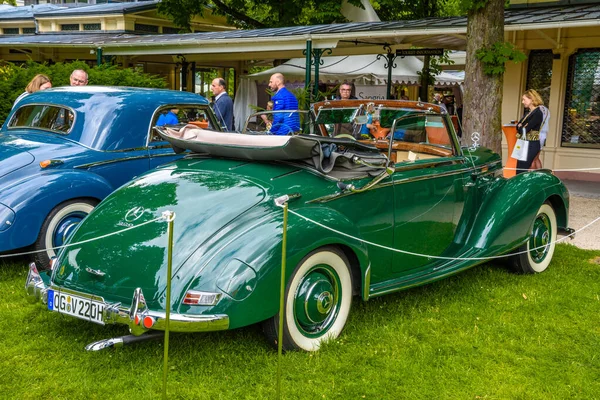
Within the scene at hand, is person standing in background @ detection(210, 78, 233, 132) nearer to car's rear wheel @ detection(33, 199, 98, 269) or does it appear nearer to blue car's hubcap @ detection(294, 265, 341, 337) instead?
car's rear wheel @ detection(33, 199, 98, 269)

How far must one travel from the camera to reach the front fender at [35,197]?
5703 millimetres

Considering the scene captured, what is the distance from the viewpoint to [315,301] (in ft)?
14.0

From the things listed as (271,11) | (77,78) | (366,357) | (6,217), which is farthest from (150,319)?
(271,11)

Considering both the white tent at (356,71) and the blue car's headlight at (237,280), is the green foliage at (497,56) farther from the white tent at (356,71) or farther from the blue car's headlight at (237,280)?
the white tent at (356,71)

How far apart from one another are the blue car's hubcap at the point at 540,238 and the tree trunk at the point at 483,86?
2.63 m

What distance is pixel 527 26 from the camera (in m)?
10.1

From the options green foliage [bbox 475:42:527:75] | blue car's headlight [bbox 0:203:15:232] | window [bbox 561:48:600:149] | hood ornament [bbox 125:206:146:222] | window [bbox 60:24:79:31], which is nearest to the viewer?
hood ornament [bbox 125:206:146:222]

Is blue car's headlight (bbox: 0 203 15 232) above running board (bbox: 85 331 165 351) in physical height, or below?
above

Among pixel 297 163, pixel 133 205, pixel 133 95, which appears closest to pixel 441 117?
pixel 297 163

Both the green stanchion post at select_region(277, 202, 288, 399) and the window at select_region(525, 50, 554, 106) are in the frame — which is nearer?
the green stanchion post at select_region(277, 202, 288, 399)

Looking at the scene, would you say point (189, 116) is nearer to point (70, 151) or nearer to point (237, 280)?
point (70, 151)

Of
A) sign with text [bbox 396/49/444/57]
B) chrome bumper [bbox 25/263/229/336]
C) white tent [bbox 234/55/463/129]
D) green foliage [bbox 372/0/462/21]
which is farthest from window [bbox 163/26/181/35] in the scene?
chrome bumper [bbox 25/263/229/336]

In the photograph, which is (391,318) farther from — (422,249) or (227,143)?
(227,143)

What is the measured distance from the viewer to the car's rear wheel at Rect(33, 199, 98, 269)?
19.5 feet
